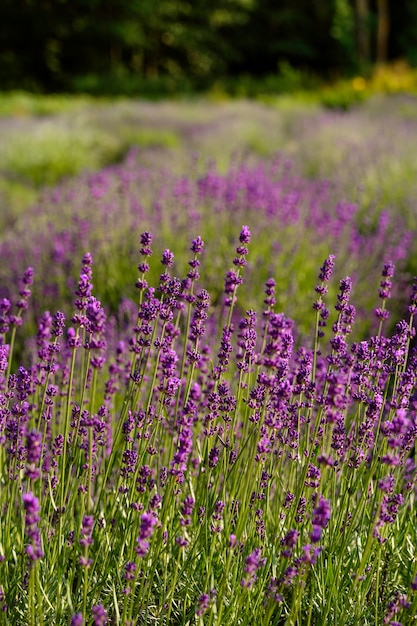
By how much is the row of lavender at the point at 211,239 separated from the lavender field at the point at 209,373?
22 mm

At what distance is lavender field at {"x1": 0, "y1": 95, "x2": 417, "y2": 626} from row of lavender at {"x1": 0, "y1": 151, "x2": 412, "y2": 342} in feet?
0.07

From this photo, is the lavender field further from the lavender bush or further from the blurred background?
the blurred background

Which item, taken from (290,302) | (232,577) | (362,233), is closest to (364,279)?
(290,302)

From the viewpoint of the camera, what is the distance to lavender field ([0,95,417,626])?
169cm

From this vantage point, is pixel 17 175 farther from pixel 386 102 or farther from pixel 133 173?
pixel 386 102

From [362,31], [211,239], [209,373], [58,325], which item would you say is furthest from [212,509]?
[362,31]

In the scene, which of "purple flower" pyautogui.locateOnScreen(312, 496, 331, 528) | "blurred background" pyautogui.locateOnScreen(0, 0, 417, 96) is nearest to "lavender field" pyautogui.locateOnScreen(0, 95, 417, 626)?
"purple flower" pyautogui.locateOnScreen(312, 496, 331, 528)

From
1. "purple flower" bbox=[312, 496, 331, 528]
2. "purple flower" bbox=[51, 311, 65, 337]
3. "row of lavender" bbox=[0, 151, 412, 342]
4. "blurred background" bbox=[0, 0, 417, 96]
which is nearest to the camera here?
"purple flower" bbox=[312, 496, 331, 528]

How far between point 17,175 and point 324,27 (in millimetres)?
20663

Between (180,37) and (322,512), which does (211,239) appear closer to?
(322,512)

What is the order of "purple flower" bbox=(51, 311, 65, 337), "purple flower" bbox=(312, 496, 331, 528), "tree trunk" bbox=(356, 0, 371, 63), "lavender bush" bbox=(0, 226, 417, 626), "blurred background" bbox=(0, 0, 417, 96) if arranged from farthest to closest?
"blurred background" bbox=(0, 0, 417, 96), "tree trunk" bbox=(356, 0, 371, 63), "purple flower" bbox=(51, 311, 65, 337), "lavender bush" bbox=(0, 226, 417, 626), "purple flower" bbox=(312, 496, 331, 528)

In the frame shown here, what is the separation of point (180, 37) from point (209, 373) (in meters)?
24.8

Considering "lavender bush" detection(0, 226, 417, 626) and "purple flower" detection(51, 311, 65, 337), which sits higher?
"purple flower" detection(51, 311, 65, 337)

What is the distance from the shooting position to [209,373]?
269 centimetres
